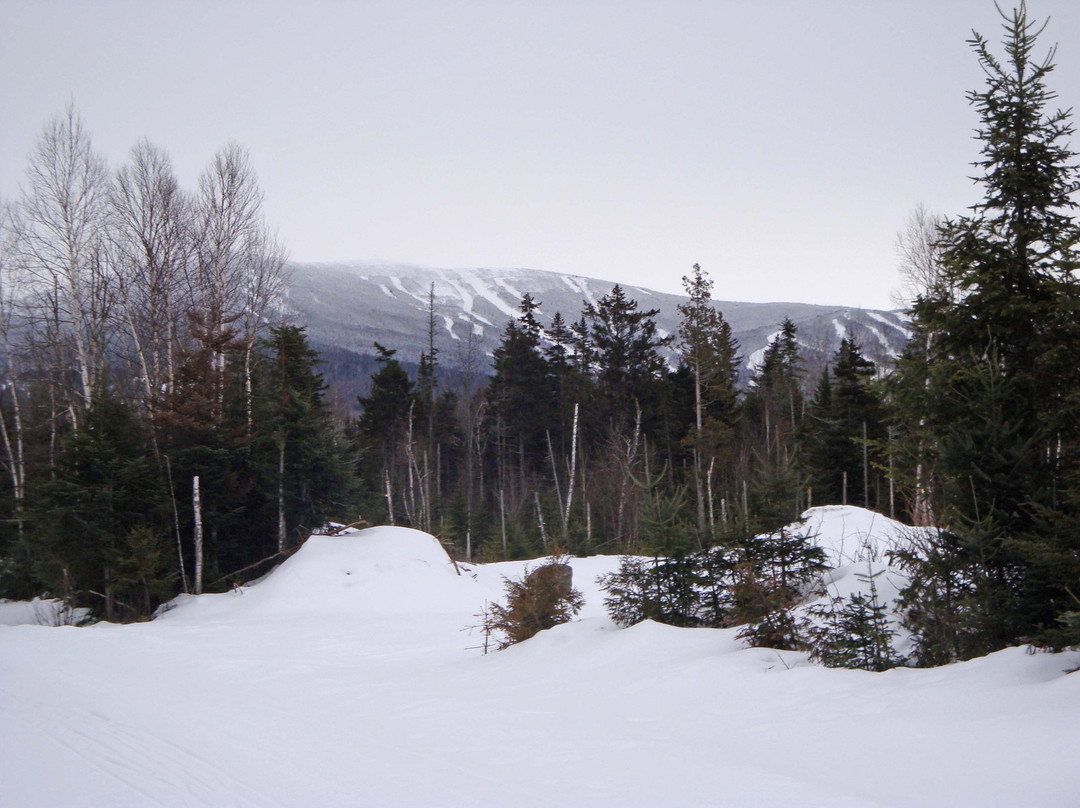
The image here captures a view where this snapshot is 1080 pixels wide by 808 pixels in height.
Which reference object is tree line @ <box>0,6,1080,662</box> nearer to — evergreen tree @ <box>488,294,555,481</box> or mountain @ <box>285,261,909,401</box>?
evergreen tree @ <box>488,294,555,481</box>

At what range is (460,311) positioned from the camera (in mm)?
134250

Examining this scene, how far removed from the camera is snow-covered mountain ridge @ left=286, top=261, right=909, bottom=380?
4368 inches

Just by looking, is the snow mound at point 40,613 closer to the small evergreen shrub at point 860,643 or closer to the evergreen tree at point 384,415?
the small evergreen shrub at point 860,643

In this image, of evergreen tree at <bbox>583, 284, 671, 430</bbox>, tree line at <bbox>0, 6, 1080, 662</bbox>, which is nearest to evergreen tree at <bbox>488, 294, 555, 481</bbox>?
tree line at <bbox>0, 6, 1080, 662</bbox>

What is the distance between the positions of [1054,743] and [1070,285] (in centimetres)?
563

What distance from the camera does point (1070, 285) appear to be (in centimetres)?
831

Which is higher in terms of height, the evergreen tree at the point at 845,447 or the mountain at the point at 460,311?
the mountain at the point at 460,311

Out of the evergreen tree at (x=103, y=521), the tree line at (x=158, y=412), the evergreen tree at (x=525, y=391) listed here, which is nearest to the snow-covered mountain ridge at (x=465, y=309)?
the evergreen tree at (x=525, y=391)

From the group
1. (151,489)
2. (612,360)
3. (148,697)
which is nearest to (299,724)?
(148,697)

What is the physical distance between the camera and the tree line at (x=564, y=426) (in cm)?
769

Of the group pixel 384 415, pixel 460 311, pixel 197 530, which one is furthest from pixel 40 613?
pixel 460 311

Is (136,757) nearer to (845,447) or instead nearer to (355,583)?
(355,583)

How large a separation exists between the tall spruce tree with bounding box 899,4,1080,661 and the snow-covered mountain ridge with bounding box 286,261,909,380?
68.0m

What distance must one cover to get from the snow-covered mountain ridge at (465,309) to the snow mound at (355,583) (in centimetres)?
6158
